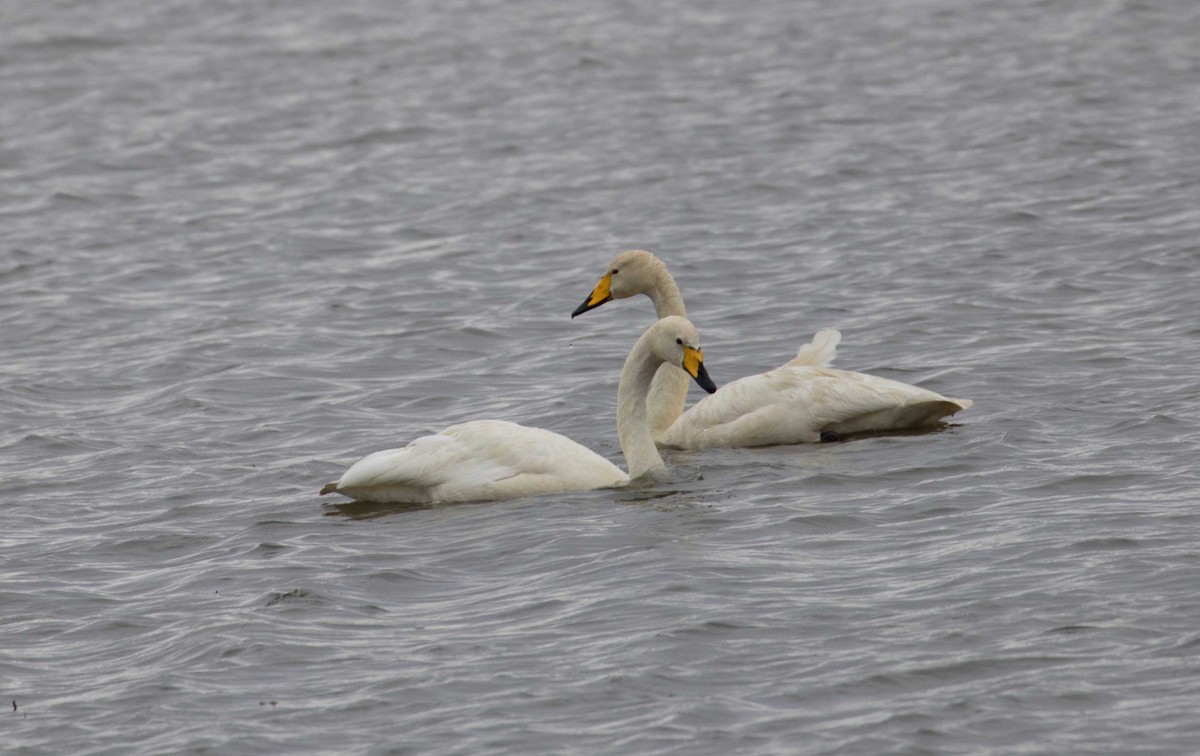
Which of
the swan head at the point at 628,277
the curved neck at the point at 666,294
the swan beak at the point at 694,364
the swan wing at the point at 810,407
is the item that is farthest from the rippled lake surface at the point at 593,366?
the curved neck at the point at 666,294

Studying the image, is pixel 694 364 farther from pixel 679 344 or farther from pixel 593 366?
pixel 593 366

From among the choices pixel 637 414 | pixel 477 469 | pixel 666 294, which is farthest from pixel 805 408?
pixel 477 469

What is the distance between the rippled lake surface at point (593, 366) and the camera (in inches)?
293

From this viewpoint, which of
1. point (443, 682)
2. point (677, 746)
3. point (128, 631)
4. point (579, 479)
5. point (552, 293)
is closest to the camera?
point (677, 746)

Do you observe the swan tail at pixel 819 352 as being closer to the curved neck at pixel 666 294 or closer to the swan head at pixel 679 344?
the curved neck at pixel 666 294

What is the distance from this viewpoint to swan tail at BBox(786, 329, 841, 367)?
11.7 metres

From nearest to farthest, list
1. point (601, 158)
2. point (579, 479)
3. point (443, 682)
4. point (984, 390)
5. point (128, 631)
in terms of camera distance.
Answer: point (443, 682)
point (128, 631)
point (579, 479)
point (984, 390)
point (601, 158)

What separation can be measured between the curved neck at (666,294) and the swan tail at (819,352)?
955mm

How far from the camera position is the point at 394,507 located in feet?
33.9

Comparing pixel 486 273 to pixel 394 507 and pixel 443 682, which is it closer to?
pixel 394 507

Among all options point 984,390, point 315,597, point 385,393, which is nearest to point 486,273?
point 385,393

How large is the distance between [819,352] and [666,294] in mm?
1196

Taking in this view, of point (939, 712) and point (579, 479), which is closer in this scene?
point (939, 712)

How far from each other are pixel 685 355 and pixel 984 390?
2300 mm
